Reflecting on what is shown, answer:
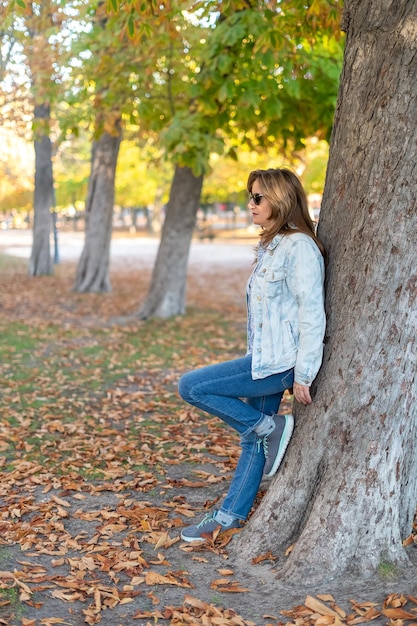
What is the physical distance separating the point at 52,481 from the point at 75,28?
9.80 metres

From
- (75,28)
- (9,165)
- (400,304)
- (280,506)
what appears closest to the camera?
(400,304)

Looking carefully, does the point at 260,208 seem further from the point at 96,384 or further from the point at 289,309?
the point at 96,384

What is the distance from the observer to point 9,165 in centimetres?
3634

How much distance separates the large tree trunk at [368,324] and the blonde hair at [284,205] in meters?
0.14

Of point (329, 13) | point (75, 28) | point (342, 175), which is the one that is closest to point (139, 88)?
point (75, 28)

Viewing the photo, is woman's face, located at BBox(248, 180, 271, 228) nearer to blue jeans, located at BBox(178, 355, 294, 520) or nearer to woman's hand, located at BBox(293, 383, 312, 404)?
blue jeans, located at BBox(178, 355, 294, 520)

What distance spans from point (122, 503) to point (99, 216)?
13.5 metres

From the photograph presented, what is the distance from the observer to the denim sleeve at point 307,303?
4.05 metres

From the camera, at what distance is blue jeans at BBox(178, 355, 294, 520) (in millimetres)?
4344

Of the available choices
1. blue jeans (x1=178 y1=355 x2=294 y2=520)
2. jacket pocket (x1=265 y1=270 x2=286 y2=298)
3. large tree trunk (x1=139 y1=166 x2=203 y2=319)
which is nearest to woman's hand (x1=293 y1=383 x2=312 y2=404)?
blue jeans (x1=178 y1=355 x2=294 y2=520)

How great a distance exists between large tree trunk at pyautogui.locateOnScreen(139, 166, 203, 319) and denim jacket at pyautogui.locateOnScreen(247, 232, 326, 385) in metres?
9.36

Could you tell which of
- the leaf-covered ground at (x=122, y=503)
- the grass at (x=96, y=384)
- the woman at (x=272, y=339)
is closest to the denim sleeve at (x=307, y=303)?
the woman at (x=272, y=339)

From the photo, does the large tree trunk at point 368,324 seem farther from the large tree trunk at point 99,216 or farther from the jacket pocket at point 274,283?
the large tree trunk at point 99,216

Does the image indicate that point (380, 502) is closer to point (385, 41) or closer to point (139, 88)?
point (385, 41)
